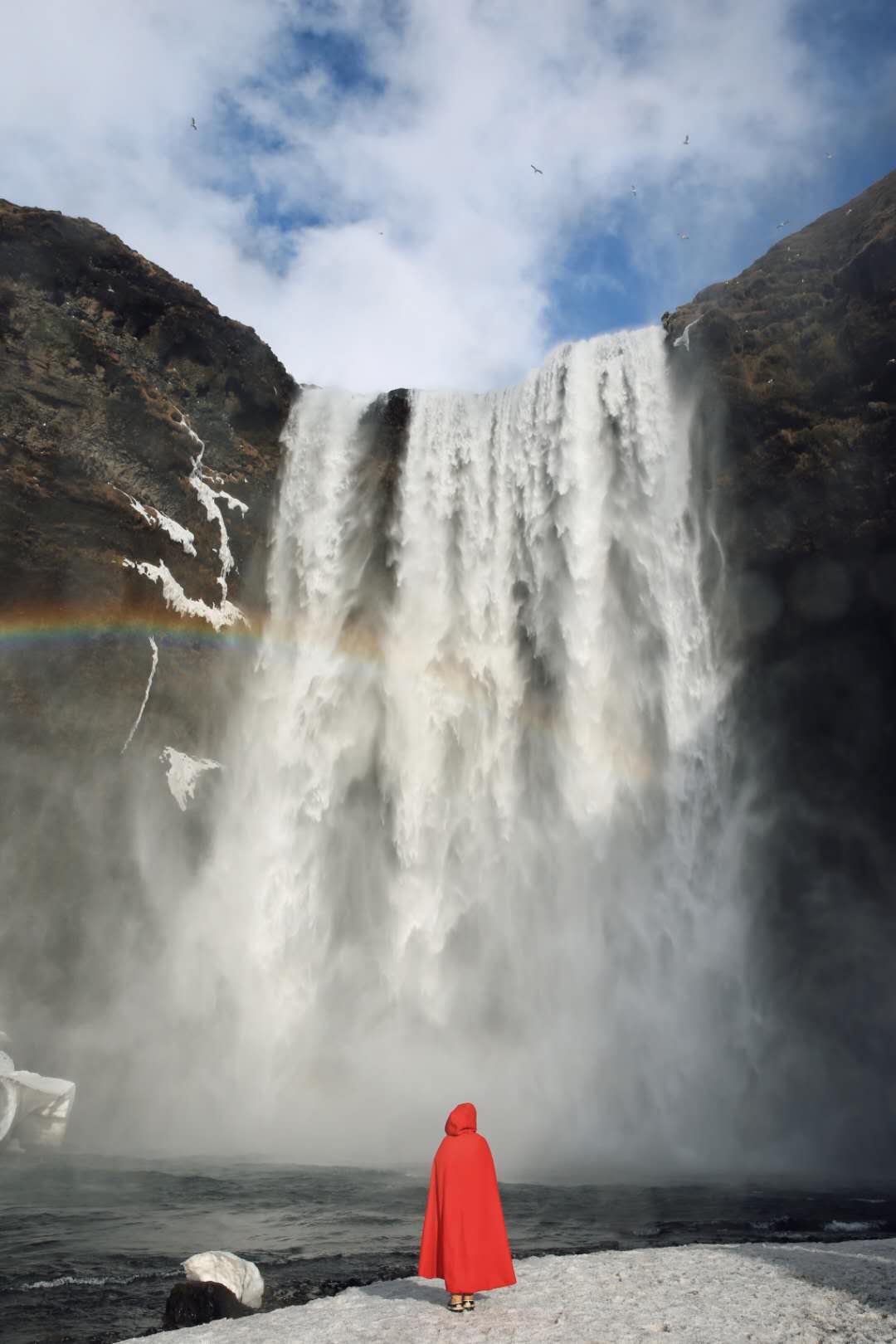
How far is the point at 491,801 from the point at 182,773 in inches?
310

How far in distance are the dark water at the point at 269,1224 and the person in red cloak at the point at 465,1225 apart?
98.2 inches

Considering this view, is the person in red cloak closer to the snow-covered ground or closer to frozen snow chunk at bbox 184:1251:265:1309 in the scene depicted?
the snow-covered ground

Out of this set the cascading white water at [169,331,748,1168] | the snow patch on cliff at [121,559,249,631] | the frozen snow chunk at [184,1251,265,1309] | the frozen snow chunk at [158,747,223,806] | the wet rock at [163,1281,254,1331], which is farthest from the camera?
the snow patch on cliff at [121,559,249,631]

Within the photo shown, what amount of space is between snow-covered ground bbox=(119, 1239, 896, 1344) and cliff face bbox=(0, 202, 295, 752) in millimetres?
16854

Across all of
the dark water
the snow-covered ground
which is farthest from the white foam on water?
the snow-covered ground

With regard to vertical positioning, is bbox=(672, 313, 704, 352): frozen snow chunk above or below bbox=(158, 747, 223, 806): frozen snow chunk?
above

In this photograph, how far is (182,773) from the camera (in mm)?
22562

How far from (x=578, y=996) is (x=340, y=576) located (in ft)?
41.6

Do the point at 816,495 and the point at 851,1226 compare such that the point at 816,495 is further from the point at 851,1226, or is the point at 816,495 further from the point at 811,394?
the point at 851,1226

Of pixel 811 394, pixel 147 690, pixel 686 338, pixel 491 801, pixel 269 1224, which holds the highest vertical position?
pixel 686 338

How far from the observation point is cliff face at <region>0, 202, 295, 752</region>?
21.1 m

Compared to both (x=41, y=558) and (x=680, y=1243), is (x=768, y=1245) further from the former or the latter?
(x=41, y=558)

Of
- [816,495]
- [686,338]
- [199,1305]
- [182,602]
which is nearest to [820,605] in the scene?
[816,495]

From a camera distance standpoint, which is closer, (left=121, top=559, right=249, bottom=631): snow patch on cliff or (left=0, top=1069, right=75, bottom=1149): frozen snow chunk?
→ (left=0, top=1069, right=75, bottom=1149): frozen snow chunk
